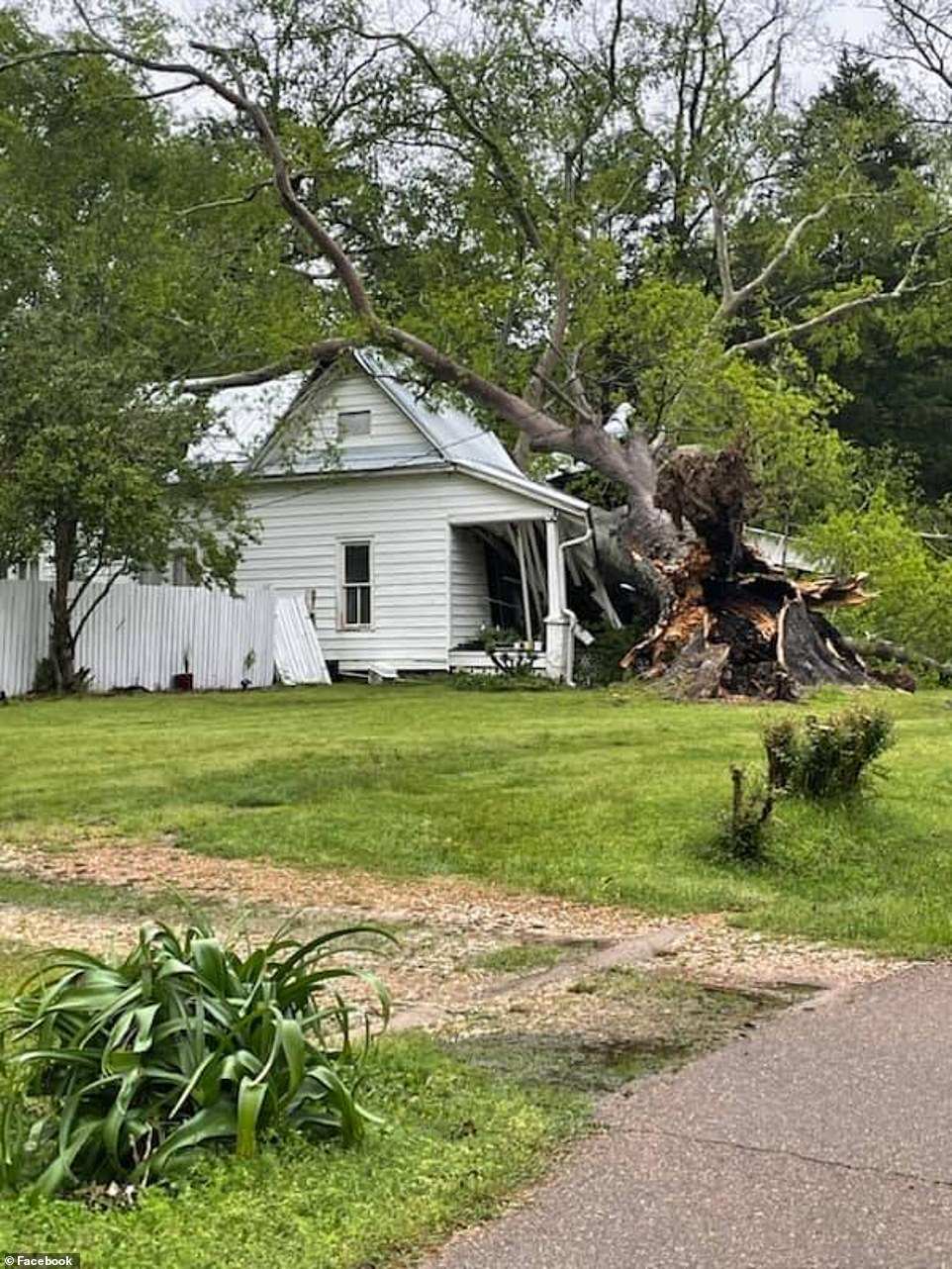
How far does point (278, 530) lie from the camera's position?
26.3 metres

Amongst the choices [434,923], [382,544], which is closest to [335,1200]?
[434,923]

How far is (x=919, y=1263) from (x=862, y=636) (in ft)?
67.8

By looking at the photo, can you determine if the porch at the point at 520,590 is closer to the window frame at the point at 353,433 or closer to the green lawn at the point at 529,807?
the window frame at the point at 353,433

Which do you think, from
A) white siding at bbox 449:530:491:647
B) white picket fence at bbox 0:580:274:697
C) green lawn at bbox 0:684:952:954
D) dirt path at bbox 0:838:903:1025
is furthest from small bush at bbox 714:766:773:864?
white siding at bbox 449:530:491:647

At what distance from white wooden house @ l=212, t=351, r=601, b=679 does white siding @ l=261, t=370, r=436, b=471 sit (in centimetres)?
2

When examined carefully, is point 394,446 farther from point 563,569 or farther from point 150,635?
point 150,635

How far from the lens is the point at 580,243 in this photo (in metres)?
24.3

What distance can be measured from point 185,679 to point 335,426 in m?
5.88

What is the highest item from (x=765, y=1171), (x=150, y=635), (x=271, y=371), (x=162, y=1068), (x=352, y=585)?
(x=271, y=371)

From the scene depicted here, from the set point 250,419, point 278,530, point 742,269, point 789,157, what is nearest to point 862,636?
point 278,530

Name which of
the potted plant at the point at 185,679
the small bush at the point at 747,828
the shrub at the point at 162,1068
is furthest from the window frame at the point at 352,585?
the shrub at the point at 162,1068

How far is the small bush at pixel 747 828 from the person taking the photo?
877cm

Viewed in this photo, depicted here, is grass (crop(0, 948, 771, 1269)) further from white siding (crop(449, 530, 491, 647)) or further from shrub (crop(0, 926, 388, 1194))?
white siding (crop(449, 530, 491, 647))

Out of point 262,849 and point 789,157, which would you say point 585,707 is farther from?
point 789,157
